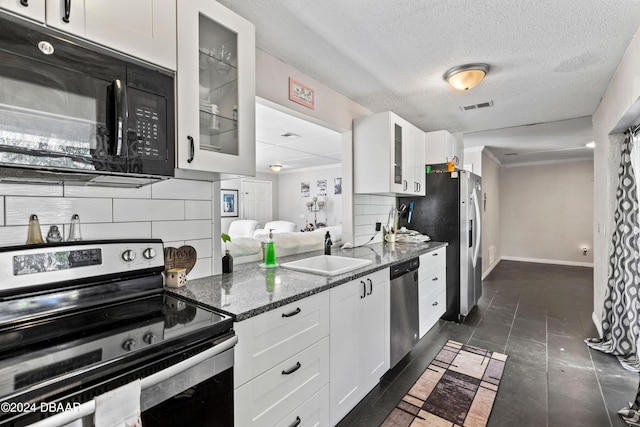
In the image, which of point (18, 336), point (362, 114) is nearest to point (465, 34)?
point (362, 114)

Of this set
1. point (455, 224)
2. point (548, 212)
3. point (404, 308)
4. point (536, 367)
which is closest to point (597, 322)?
point (536, 367)

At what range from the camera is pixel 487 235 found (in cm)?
543

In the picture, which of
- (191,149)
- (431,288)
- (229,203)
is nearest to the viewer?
(191,149)

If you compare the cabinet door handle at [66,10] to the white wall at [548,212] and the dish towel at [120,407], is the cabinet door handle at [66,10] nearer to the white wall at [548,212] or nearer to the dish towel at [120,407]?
the dish towel at [120,407]

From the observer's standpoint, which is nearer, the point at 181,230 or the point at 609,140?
the point at 181,230

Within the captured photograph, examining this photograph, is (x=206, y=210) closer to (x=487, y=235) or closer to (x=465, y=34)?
(x=465, y=34)

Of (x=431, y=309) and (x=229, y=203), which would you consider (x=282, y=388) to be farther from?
(x=229, y=203)

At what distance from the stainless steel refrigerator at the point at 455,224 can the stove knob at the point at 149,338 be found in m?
3.04

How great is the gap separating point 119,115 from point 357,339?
1.57 metres

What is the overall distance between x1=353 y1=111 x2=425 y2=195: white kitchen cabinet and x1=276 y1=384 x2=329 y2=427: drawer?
1733mm

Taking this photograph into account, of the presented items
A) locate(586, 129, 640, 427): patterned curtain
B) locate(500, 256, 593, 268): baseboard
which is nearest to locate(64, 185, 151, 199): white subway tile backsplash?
locate(586, 129, 640, 427): patterned curtain

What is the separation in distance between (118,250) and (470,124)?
3846 mm

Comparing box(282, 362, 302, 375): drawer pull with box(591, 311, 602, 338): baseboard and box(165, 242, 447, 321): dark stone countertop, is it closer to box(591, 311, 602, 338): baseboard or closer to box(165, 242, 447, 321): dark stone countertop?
box(165, 242, 447, 321): dark stone countertop

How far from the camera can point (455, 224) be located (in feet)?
10.4
